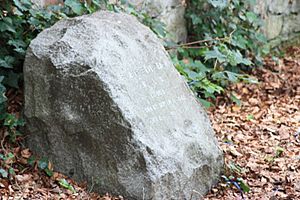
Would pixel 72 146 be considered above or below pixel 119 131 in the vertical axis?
below

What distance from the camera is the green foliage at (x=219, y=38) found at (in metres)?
4.59

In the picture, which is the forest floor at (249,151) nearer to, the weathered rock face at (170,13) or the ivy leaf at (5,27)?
the ivy leaf at (5,27)

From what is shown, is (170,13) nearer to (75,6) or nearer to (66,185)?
(75,6)

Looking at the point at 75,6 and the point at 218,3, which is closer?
the point at 75,6

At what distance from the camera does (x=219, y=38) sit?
5.00m

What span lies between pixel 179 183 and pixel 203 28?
2418 mm

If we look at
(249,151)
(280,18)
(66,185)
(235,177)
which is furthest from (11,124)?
(280,18)

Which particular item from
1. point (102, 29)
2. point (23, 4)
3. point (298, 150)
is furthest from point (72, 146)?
point (298, 150)

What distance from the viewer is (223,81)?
196 inches

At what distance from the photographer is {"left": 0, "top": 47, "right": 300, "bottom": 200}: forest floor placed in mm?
2969

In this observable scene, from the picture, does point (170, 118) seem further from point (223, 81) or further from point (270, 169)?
point (223, 81)

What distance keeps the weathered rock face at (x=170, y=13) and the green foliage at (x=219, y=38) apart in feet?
0.26

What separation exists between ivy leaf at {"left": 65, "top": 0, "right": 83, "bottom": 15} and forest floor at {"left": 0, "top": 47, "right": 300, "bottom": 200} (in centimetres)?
64

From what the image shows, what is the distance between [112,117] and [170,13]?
7.65 ft
